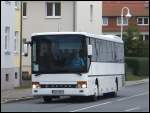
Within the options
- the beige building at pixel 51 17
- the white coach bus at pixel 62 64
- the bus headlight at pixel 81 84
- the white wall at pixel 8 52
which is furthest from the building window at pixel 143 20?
the bus headlight at pixel 81 84

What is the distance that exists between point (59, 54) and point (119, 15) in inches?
3423

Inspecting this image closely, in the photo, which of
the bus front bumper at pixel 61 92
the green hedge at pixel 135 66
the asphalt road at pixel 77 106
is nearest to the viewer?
the asphalt road at pixel 77 106

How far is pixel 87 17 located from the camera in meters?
64.1

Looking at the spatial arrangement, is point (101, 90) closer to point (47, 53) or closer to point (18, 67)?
point (47, 53)

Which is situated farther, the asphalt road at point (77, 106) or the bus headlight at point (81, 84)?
the bus headlight at point (81, 84)

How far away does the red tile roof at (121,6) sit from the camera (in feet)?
373

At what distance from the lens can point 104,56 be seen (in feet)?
103

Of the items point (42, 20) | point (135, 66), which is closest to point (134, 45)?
point (135, 66)

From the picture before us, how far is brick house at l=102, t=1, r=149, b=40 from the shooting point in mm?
113875

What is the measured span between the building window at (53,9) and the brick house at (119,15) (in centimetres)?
4983

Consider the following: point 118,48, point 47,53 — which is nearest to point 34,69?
point 47,53

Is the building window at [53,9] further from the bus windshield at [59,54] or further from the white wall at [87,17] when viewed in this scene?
the bus windshield at [59,54]

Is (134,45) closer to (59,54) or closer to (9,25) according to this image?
(9,25)

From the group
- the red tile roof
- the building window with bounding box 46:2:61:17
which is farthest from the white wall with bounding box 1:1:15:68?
the red tile roof
